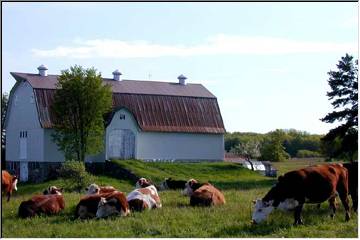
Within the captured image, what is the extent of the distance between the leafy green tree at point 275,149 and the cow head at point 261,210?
55256mm

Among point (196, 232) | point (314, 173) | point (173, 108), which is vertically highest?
point (173, 108)

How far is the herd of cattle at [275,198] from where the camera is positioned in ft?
46.1

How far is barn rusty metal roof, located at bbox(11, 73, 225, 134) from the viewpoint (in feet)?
157

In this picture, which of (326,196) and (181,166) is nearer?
(326,196)

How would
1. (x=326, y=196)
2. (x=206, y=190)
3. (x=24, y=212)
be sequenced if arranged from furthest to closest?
(x=206, y=190) < (x=24, y=212) < (x=326, y=196)

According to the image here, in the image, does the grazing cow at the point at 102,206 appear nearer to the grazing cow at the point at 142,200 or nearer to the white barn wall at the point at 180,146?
the grazing cow at the point at 142,200

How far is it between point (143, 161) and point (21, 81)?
1153cm

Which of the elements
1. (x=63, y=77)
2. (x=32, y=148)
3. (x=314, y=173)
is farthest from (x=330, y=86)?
(x=314, y=173)

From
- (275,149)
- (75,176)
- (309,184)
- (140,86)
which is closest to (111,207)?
(309,184)

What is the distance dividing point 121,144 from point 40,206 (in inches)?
1258

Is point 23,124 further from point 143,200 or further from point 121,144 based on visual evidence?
point 143,200

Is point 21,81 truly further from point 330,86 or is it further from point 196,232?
point 196,232

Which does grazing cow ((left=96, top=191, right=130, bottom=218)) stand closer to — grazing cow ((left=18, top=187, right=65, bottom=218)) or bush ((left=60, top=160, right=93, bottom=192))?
grazing cow ((left=18, top=187, right=65, bottom=218))

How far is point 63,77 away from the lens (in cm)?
4406
